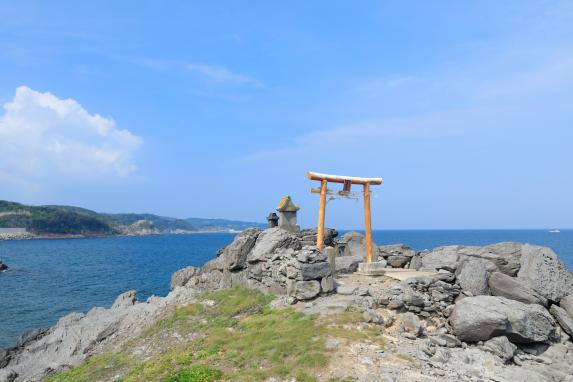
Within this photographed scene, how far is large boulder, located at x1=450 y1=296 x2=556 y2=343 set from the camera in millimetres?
13836

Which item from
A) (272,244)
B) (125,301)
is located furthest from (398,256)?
(125,301)

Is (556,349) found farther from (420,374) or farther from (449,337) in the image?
(420,374)

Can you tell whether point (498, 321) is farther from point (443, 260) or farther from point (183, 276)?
point (183, 276)

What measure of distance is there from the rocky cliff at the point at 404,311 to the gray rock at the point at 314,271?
0.04 metres

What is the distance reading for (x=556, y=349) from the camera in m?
14.7

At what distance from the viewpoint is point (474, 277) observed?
1694cm

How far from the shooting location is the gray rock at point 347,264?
21484mm

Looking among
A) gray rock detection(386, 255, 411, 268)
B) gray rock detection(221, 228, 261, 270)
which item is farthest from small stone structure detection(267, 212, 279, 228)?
gray rock detection(386, 255, 411, 268)

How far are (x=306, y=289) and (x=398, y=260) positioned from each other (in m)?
9.13

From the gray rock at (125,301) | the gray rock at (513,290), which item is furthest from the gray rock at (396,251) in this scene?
the gray rock at (125,301)

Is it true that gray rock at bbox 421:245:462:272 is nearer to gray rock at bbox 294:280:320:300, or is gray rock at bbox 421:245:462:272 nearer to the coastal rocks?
the coastal rocks

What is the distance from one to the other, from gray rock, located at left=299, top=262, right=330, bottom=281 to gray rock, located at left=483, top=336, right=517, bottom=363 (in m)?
6.43

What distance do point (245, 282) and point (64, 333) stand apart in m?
12.9

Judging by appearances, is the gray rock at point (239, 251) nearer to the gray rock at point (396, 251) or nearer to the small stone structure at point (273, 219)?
the small stone structure at point (273, 219)
